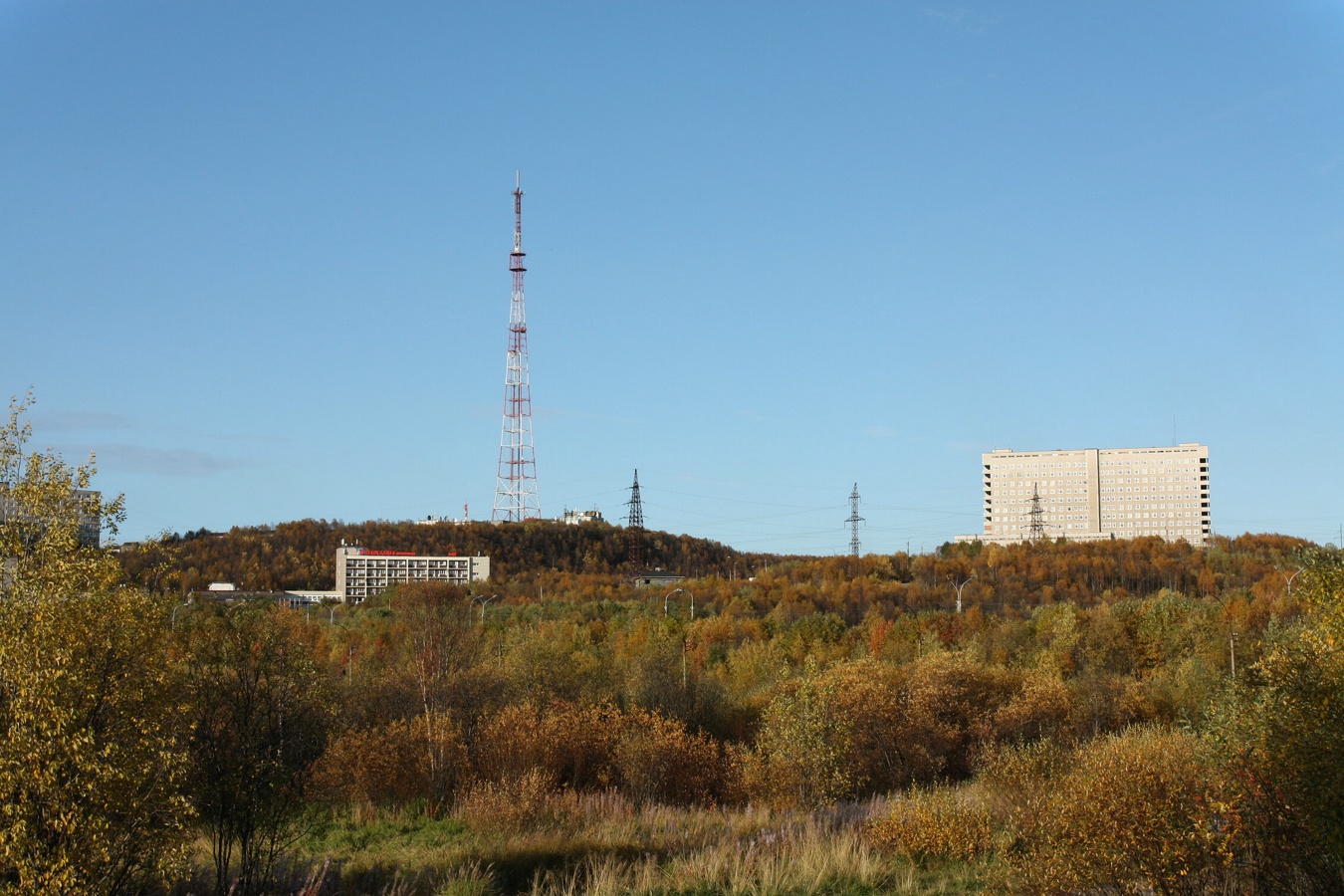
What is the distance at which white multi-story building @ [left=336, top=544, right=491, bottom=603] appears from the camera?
463 feet

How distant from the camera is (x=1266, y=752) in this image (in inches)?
532

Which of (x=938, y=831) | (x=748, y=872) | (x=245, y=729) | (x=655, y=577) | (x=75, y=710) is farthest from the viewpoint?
(x=655, y=577)

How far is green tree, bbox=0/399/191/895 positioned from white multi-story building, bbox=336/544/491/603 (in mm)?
126048

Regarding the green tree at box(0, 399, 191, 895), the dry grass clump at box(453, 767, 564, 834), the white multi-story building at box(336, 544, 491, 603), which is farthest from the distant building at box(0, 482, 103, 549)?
the white multi-story building at box(336, 544, 491, 603)

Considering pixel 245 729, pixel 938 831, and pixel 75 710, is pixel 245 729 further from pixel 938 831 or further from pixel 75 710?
pixel 938 831

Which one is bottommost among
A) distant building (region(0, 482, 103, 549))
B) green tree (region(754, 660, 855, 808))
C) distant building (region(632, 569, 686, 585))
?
green tree (region(754, 660, 855, 808))

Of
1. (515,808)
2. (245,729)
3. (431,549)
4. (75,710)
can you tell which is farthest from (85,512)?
(431,549)

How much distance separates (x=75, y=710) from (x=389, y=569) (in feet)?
444

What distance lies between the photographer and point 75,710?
1296 cm

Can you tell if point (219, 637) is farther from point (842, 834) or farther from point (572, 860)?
point (842, 834)

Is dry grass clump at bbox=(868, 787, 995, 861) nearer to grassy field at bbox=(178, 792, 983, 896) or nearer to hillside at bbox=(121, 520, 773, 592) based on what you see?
grassy field at bbox=(178, 792, 983, 896)

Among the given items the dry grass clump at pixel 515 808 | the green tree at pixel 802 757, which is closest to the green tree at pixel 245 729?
the dry grass clump at pixel 515 808

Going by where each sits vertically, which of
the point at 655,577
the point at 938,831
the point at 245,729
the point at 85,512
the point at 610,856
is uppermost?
the point at 85,512

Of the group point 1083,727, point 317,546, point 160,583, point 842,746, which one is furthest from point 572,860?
point 317,546
